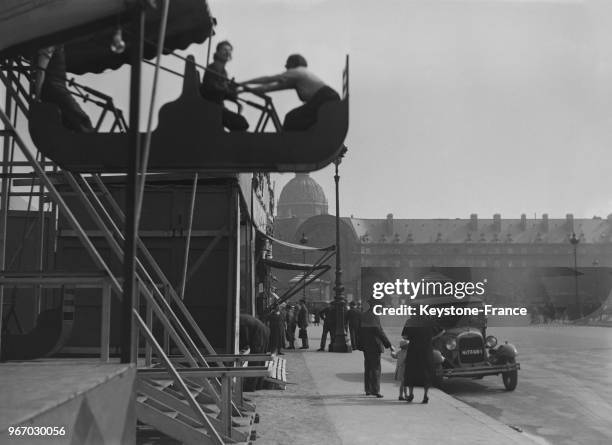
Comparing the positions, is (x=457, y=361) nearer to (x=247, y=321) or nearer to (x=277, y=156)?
(x=247, y=321)

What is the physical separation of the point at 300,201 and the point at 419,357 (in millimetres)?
130791

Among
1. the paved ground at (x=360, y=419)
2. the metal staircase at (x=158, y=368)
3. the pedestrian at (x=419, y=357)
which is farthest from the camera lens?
the pedestrian at (x=419, y=357)

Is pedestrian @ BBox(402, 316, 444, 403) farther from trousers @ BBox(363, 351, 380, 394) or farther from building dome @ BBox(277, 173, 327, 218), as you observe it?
building dome @ BBox(277, 173, 327, 218)

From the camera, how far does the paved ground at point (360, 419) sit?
855 centimetres

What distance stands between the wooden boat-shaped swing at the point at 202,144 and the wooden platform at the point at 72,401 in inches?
78.5

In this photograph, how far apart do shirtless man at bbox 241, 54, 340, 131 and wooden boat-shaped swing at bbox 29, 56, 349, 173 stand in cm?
7

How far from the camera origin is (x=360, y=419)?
10000 mm

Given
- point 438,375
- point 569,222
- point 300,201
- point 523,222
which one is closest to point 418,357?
point 438,375

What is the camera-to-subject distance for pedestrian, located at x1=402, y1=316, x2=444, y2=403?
11864 mm

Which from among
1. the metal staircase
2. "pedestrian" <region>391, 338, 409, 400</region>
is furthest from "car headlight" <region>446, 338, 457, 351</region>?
the metal staircase

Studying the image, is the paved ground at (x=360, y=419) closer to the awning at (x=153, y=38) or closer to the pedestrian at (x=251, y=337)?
the pedestrian at (x=251, y=337)

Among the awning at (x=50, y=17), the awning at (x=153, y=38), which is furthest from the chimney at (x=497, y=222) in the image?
the awning at (x=50, y=17)

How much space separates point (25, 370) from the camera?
3.23 metres

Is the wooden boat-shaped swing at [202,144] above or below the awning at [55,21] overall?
below
